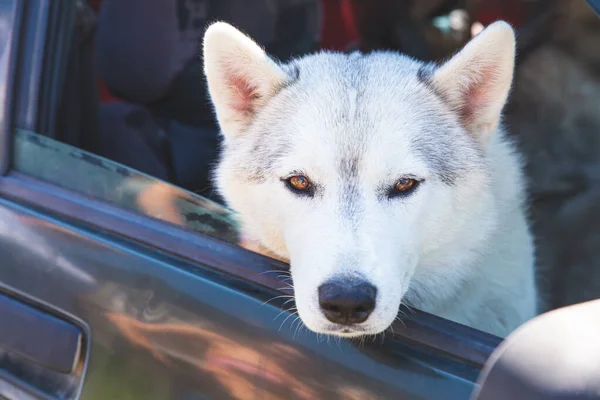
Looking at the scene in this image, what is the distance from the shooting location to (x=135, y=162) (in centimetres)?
299

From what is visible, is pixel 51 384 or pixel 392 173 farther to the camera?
pixel 392 173

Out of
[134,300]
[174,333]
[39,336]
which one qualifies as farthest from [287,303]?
[39,336]

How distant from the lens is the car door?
1.54 meters

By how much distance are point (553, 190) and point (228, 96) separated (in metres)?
1.97

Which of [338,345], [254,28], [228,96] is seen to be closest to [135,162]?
[228,96]

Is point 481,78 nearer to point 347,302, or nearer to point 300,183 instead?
point 300,183

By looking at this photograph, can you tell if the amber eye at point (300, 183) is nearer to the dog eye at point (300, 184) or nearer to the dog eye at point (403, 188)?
the dog eye at point (300, 184)

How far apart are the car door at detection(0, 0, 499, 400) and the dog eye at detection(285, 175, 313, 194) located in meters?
0.23

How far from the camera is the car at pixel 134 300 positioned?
1537 mm

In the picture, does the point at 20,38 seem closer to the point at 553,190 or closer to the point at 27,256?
the point at 27,256

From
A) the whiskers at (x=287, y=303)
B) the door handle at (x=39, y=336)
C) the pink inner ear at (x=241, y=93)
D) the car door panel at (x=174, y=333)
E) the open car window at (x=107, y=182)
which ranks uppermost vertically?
the pink inner ear at (x=241, y=93)

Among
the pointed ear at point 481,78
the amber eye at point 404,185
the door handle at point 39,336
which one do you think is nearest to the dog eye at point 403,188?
the amber eye at point 404,185

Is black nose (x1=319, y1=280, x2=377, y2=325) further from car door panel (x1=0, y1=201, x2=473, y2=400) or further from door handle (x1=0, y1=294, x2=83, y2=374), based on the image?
door handle (x1=0, y1=294, x2=83, y2=374)

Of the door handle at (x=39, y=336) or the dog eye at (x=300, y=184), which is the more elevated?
the dog eye at (x=300, y=184)
